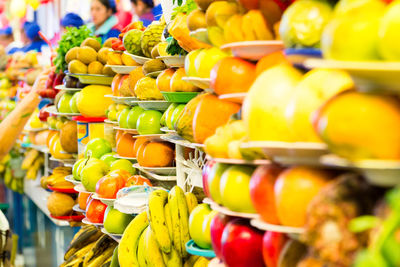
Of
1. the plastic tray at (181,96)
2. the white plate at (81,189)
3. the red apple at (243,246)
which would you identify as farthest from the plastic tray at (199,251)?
the white plate at (81,189)

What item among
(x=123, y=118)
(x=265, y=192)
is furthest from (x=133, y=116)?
(x=265, y=192)

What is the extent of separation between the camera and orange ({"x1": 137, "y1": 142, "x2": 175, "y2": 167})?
3256mm

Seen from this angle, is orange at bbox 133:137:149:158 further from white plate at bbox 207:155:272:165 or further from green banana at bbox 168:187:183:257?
white plate at bbox 207:155:272:165

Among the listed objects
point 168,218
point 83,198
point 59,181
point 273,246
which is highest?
point 273,246

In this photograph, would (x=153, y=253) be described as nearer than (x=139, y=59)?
Yes

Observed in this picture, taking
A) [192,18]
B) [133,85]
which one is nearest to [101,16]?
[133,85]

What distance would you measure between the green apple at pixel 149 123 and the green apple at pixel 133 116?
16cm

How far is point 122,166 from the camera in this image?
3738 millimetres

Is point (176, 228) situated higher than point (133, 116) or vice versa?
point (133, 116)

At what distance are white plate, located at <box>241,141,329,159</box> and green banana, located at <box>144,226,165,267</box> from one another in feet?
4.53

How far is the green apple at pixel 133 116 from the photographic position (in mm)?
3496

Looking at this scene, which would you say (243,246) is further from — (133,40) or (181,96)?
(133,40)

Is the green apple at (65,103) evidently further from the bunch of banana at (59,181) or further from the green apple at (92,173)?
the green apple at (92,173)

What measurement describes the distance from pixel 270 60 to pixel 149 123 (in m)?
1.69
